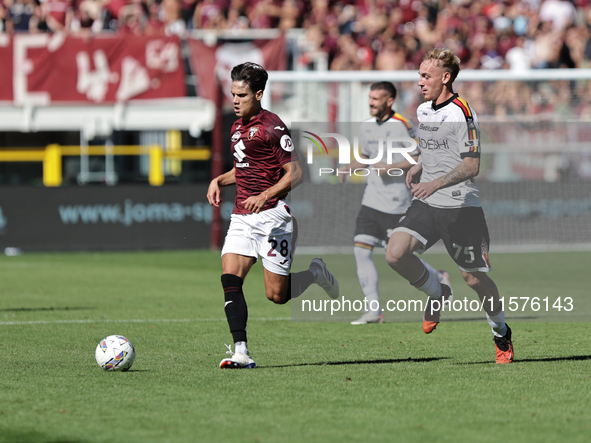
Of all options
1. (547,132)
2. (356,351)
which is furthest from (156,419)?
(547,132)

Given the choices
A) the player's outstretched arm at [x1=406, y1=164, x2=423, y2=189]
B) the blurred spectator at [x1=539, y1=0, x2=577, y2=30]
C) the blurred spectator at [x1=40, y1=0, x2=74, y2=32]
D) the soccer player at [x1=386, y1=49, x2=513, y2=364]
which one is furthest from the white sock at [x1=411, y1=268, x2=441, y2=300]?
the blurred spectator at [x1=539, y1=0, x2=577, y2=30]

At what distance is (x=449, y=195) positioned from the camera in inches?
277

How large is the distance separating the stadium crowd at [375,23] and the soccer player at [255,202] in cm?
1239

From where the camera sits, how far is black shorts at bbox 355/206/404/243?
9461 mm

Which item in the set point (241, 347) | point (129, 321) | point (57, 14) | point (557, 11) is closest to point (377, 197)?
point (129, 321)

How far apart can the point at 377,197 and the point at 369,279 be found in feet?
2.70

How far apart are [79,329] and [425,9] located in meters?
15.6

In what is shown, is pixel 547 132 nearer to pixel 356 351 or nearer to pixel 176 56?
pixel 176 56

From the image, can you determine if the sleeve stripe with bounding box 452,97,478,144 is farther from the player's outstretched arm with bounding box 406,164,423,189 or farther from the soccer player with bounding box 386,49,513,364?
the player's outstretched arm with bounding box 406,164,423,189

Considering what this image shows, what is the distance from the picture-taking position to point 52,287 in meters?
12.4

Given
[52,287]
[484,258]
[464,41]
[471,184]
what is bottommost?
[52,287]

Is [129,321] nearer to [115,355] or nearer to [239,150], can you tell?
[115,355]

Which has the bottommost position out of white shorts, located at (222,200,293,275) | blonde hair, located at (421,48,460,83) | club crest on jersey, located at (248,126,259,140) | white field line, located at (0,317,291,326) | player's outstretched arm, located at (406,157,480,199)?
white field line, located at (0,317,291,326)

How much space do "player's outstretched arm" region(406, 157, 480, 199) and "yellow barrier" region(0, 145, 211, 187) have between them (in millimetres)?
12177
